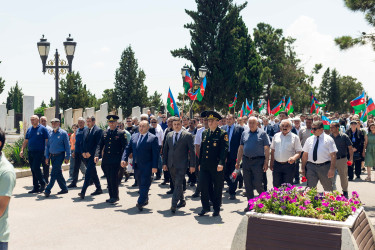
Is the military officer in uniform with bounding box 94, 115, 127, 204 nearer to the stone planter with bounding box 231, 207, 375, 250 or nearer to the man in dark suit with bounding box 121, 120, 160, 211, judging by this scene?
the man in dark suit with bounding box 121, 120, 160, 211

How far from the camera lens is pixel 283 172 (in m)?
7.91

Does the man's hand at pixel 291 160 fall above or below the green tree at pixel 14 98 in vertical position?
below

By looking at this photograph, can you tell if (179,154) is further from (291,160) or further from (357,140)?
(357,140)

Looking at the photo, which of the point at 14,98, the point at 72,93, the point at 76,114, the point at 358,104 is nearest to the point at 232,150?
the point at 358,104

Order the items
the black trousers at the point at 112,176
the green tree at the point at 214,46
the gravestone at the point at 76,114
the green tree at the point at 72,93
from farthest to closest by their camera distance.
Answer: the green tree at the point at 72,93 < the green tree at the point at 214,46 < the gravestone at the point at 76,114 < the black trousers at the point at 112,176

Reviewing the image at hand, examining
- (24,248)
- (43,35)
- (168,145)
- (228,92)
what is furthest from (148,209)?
(228,92)

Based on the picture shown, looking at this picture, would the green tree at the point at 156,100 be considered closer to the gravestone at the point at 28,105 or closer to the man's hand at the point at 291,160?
the gravestone at the point at 28,105

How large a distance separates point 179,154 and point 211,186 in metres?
1.01

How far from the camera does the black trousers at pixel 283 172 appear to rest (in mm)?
7855

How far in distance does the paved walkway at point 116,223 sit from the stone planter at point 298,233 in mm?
1255

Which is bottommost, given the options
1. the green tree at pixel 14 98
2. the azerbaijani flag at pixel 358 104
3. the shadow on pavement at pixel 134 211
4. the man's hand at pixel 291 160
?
the shadow on pavement at pixel 134 211

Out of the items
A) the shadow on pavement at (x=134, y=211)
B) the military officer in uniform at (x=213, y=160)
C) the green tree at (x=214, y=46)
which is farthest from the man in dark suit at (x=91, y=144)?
the green tree at (x=214, y=46)

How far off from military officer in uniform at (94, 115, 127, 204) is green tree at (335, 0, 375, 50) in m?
5.51

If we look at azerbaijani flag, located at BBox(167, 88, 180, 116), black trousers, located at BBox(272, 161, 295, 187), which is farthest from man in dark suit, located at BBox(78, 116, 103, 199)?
azerbaijani flag, located at BBox(167, 88, 180, 116)
